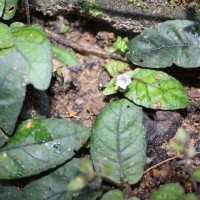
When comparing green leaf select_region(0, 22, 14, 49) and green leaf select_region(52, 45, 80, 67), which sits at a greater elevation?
green leaf select_region(0, 22, 14, 49)

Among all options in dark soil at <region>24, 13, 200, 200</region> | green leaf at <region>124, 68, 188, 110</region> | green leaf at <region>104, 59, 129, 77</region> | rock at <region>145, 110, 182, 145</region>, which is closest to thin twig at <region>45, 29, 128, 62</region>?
dark soil at <region>24, 13, 200, 200</region>

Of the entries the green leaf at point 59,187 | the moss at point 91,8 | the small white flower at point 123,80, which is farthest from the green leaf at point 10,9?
the green leaf at point 59,187

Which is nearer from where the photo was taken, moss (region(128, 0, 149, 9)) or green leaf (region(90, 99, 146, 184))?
green leaf (region(90, 99, 146, 184))

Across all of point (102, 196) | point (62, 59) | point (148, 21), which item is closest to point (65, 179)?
point (102, 196)

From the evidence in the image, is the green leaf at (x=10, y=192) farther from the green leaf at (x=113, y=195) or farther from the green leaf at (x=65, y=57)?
the green leaf at (x=65, y=57)

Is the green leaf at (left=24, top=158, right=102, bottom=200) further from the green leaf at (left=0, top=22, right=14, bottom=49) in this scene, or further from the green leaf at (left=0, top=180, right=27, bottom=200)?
the green leaf at (left=0, top=22, right=14, bottom=49)

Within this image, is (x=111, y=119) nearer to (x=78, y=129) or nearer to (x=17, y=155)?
(x=78, y=129)

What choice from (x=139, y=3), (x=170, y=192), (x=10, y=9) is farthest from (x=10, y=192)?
(x=139, y=3)
